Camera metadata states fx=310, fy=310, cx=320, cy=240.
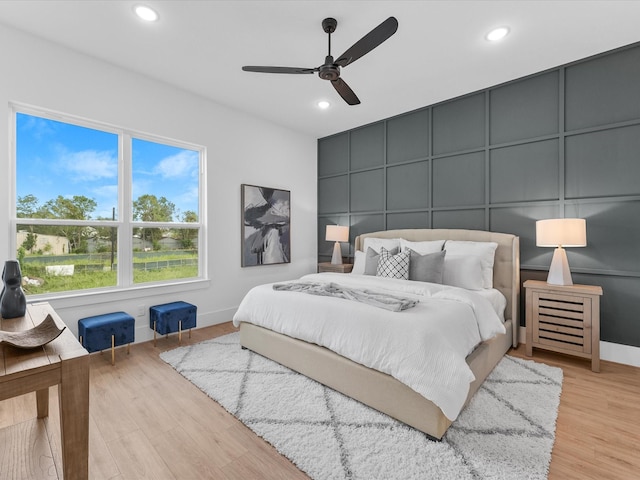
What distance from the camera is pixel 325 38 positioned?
274cm

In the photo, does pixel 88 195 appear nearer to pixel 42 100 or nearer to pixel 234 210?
pixel 42 100

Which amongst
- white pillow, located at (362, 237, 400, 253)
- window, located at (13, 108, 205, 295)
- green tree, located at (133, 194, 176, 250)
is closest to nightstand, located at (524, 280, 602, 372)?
white pillow, located at (362, 237, 400, 253)

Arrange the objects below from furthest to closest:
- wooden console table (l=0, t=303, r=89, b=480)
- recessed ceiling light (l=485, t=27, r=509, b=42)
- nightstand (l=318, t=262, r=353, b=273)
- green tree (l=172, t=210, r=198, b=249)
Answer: nightstand (l=318, t=262, r=353, b=273) < green tree (l=172, t=210, r=198, b=249) < recessed ceiling light (l=485, t=27, r=509, b=42) < wooden console table (l=0, t=303, r=89, b=480)

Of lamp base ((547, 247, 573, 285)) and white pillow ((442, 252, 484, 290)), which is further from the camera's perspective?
white pillow ((442, 252, 484, 290))

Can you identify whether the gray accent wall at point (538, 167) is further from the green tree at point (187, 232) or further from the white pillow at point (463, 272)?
the green tree at point (187, 232)

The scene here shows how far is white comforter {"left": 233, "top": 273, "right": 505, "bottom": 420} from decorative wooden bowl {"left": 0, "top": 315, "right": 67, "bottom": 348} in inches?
62.0

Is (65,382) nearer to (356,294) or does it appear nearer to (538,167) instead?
(356,294)

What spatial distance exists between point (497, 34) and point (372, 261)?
8.16 ft

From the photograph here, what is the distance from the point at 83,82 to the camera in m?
3.02

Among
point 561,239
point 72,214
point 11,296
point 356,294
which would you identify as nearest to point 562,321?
point 561,239

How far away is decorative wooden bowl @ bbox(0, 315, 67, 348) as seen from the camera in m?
1.16

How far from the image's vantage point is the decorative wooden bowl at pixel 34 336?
1163 mm

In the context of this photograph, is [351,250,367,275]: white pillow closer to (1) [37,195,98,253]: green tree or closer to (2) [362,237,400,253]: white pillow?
(2) [362,237,400,253]: white pillow

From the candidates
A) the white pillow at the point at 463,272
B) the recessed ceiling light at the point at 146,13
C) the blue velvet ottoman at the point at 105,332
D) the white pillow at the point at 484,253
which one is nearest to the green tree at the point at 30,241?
the blue velvet ottoman at the point at 105,332
